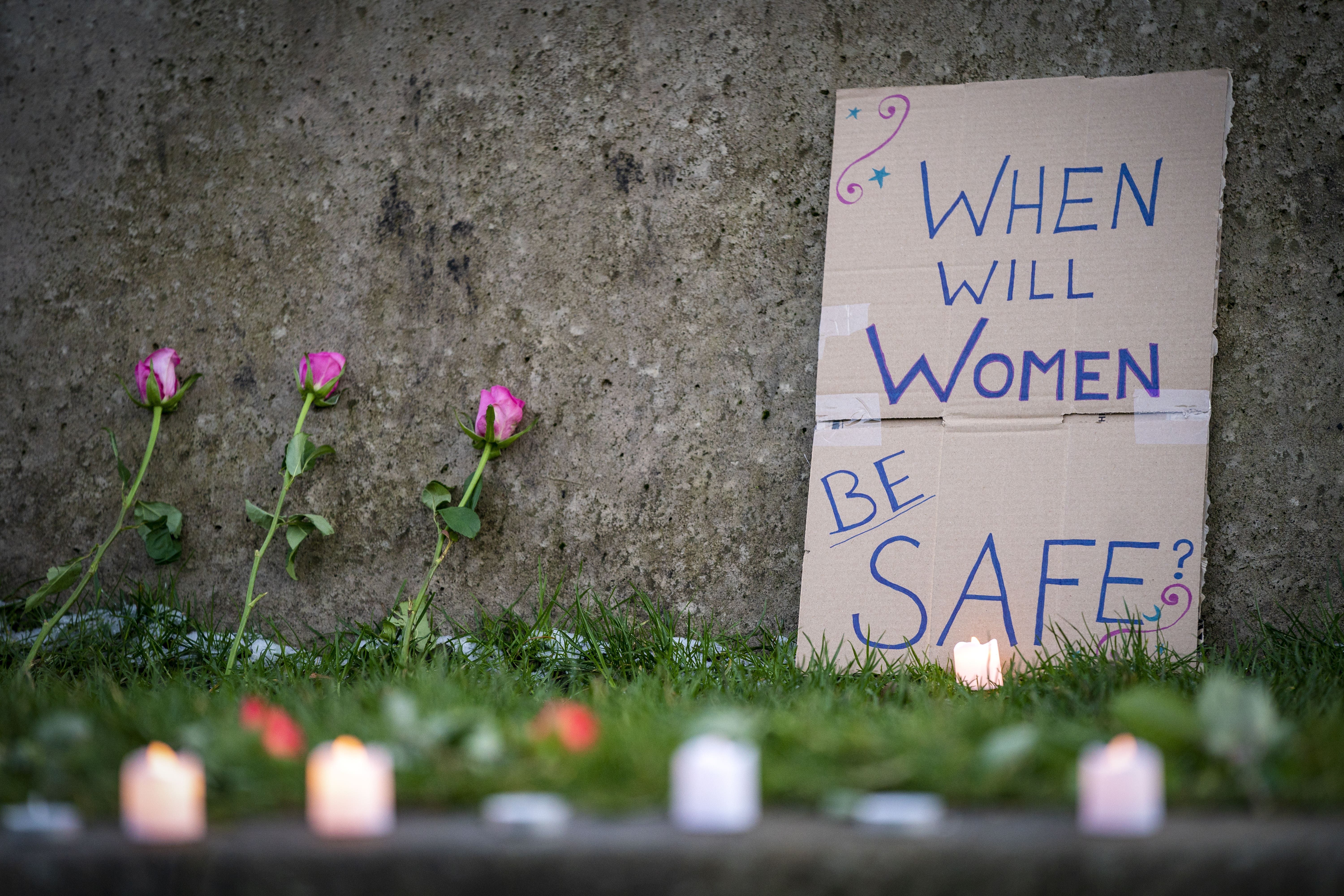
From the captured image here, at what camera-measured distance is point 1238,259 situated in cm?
162

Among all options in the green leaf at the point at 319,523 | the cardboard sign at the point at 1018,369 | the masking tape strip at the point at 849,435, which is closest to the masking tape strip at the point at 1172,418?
the cardboard sign at the point at 1018,369

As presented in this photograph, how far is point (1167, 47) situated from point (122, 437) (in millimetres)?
2108

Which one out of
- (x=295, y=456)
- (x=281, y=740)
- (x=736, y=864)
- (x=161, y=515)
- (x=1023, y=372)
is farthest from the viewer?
(x=161, y=515)

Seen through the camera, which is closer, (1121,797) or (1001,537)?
(1121,797)

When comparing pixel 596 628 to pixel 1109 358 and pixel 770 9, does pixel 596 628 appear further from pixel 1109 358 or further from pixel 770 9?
pixel 770 9

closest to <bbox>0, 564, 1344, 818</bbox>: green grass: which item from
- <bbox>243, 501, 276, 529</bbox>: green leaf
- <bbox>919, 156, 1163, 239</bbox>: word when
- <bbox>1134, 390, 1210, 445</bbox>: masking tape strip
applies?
<bbox>243, 501, 276, 529</bbox>: green leaf

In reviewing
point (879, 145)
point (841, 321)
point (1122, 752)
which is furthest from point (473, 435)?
point (1122, 752)

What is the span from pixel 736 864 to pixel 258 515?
4.48 feet

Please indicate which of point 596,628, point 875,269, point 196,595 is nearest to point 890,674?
point 596,628

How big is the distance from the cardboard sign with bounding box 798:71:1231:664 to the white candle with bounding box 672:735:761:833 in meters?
0.87

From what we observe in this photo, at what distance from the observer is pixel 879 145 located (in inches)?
68.4

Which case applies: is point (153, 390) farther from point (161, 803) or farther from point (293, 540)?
point (161, 803)

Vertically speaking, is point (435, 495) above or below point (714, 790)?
above

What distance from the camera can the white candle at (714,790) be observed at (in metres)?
0.71
